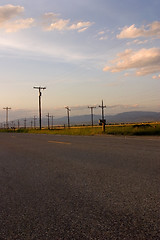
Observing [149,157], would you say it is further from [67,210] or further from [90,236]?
[90,236]

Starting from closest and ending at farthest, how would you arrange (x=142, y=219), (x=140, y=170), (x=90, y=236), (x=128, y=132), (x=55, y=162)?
1. (x=90, y=236)
2. (x=142, y=219)
3. (x=140, y=170)
4. (x=55, y=162)
5. (x=128, y=132)

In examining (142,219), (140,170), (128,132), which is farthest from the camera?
(128,132)

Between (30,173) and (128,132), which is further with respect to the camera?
(128,132)

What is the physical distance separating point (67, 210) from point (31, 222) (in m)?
0.55

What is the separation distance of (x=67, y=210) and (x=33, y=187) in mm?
1495

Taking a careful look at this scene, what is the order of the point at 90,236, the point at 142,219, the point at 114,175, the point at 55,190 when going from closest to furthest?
the point at 90,236 < the point at 142,219 < the point at 55,190 < the point at 114,175

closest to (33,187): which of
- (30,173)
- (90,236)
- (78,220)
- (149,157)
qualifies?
(30,173)

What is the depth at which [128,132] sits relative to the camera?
20969 mm

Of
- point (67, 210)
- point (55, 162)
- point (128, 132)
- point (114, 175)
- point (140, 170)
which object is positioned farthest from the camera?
point (128, 132)

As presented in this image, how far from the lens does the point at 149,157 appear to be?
7.80 meters

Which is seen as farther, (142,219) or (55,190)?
(55,190)

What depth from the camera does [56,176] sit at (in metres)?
5.69

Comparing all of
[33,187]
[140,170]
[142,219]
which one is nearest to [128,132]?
[140,170]

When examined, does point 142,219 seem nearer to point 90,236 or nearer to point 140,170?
point 90,236
